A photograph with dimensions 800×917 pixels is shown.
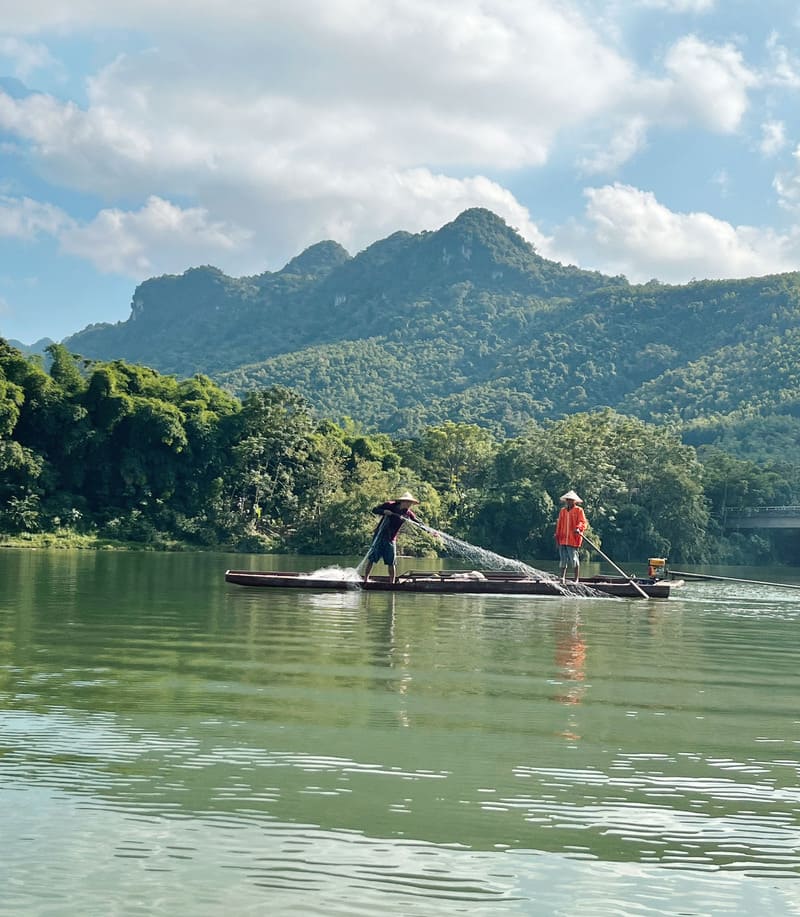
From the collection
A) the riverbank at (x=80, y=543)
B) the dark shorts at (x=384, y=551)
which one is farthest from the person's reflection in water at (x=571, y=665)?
the riverbank at (x=80, y=543)

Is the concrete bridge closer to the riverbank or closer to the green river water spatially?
the riverbank

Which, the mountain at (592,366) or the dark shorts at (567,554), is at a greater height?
the mountain at (592,366)

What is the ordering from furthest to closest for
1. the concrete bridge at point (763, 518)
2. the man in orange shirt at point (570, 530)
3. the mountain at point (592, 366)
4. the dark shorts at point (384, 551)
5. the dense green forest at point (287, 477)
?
the mountain at point (592, 366), the concrete bridge at point (763, 518), the dense green forest at point (287, 477), the man in orange shirt at point (570, 530), the dark shorts at point (384, 551)

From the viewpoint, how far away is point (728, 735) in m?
9.44

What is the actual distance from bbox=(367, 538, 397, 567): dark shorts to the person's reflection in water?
4.92m

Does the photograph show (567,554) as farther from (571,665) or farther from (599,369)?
(599,369)

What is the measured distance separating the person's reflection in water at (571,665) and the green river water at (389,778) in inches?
3.6

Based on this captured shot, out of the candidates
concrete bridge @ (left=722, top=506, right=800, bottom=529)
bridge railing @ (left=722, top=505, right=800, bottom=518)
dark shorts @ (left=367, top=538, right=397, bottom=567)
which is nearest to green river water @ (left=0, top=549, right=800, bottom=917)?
dark shorts @ (left=367, top=538, right=397, bottom=567)

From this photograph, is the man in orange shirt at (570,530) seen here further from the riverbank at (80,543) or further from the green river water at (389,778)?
the riverbank at (80,543)

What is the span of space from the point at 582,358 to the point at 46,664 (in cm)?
16251

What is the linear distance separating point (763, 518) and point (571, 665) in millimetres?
66261

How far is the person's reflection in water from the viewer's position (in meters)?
10.1

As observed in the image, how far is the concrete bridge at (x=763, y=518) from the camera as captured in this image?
242 feet

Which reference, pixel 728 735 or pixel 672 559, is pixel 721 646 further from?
pixel 672 559
